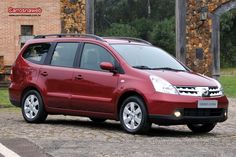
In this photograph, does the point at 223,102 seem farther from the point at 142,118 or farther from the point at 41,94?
the point at 41,94

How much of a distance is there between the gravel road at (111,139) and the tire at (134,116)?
6.5 inches

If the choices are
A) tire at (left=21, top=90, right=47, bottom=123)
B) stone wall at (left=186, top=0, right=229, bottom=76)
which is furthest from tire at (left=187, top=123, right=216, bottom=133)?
stone wall at (left=186, top=0, right=229, bottom=76)

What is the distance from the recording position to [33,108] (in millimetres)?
13195

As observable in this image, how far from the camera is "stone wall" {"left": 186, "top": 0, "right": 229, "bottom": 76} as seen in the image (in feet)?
87.5

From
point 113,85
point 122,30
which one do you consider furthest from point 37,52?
point 122,30

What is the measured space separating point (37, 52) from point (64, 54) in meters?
0.99

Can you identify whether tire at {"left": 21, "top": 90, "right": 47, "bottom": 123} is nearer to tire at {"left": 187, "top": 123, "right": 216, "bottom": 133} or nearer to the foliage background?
tire at {"left": 187, "top": 123, "right": 216, "bottom": 133}

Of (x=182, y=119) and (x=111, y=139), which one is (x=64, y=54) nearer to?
(x=111, y=139)

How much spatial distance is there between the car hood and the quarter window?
1.07 metres

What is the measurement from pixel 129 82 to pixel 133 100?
0.34 meters

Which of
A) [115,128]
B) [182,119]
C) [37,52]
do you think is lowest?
[115,128]

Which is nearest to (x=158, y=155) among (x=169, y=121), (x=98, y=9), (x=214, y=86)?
(x=169, y=121)

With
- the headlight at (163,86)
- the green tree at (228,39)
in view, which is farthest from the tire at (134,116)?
the green tree at (228,39)

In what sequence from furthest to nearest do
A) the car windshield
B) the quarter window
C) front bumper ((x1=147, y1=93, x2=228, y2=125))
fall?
the quarter window, the car windshield, front bumper ((x1=147, y1=93, x2=228, y2=125))
